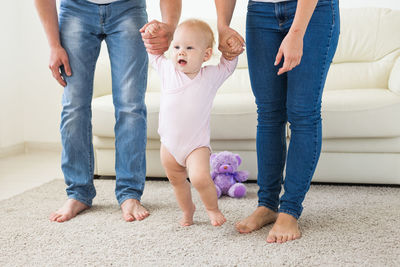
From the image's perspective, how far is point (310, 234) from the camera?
4.75ft

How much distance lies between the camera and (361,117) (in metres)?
2.03

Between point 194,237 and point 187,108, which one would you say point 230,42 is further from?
point 194,237

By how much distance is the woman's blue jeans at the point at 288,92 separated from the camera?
1308 millimetres

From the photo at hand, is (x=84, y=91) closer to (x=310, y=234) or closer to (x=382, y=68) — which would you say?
(x=310, y=234)

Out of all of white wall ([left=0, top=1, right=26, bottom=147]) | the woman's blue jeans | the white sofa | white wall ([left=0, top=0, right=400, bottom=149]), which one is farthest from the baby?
white wall ([left=0, top=1, right=26, bottom=147])

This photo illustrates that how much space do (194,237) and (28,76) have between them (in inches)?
94.8

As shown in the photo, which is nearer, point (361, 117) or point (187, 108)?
point (187, 108)

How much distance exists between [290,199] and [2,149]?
2382 millimetres

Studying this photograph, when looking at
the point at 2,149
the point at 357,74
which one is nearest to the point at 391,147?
the point at 357,74

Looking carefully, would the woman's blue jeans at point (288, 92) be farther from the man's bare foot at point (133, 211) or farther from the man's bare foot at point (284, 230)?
the man's bare foot at point (133, 211)

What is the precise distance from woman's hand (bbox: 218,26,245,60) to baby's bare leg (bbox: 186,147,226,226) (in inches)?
12.5

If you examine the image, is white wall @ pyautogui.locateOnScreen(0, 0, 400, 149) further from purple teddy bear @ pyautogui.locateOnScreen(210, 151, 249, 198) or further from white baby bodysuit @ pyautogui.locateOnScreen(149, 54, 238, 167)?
white baby bodysuit @ pyautogui.locateOnScreen(149, 54, 238, 167)

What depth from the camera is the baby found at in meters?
1.39

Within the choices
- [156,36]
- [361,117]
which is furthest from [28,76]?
[361,117]
